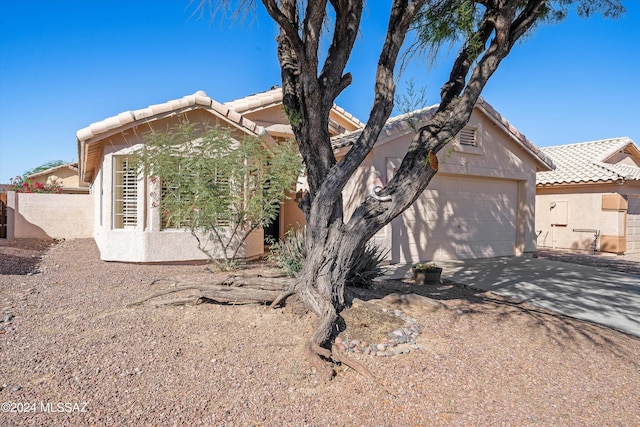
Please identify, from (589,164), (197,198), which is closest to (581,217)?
(589,164)

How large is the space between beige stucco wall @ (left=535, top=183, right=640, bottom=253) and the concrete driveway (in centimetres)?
499

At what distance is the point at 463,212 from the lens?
1147 centimetres

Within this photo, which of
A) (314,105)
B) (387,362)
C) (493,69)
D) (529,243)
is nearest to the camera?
(387,362)

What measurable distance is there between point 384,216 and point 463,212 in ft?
23.1

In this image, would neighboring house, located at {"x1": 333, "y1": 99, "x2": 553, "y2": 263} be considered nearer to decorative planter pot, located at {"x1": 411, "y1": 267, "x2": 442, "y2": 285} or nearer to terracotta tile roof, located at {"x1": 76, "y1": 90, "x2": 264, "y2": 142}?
decorative planter pot, located at {"x1": 411, "y1": 267, "x2": 442, "y2": 285}

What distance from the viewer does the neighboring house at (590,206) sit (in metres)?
14.3

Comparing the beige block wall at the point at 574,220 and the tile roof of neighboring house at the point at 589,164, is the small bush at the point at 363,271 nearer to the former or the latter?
the tile roof of neighboring house at the point at 589,164

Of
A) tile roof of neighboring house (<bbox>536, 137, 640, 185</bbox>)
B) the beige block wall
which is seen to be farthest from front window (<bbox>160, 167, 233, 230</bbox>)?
the beige block wall

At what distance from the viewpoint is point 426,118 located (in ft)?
32.0

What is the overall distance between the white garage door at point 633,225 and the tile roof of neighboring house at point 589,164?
115 cm

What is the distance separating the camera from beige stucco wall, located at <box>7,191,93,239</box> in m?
15.0

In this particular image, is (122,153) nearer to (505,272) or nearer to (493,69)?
(493,69)

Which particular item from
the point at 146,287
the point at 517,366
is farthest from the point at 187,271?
the point at 517,366

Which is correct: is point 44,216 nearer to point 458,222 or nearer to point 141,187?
point 141,187
